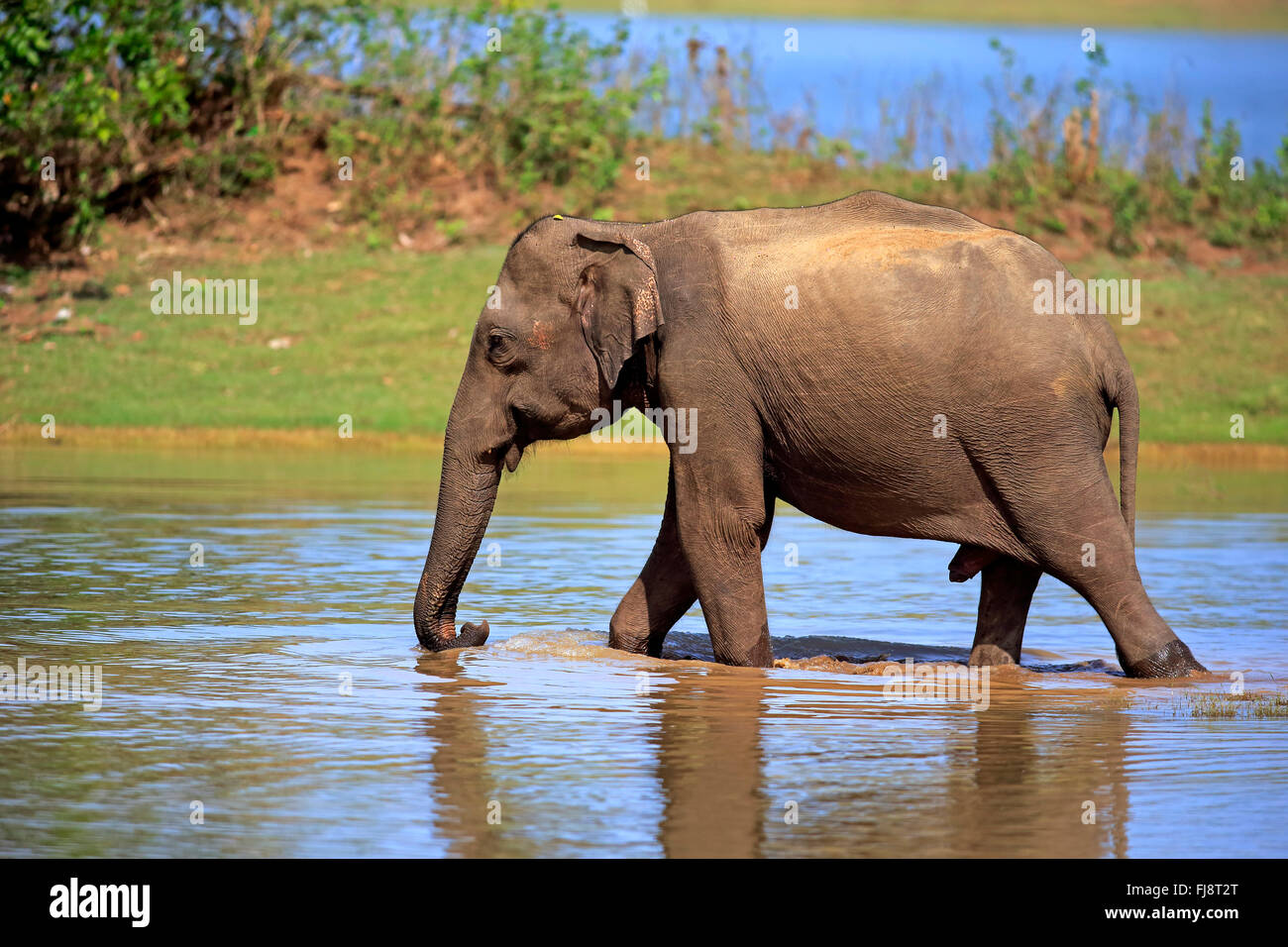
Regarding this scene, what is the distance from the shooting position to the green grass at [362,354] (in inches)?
893

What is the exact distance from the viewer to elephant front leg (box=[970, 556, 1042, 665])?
30.8ft

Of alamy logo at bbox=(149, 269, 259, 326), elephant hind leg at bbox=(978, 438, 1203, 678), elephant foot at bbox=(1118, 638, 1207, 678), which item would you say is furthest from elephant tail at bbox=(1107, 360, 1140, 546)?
alamy logo at bbox=(149, 269, 259, 326)

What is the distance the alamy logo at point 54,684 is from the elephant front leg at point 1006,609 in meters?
3.97

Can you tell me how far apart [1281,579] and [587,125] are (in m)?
18.3

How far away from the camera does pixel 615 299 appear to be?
9078 mm

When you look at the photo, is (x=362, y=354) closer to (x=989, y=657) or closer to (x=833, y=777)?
(x=989, y=657)

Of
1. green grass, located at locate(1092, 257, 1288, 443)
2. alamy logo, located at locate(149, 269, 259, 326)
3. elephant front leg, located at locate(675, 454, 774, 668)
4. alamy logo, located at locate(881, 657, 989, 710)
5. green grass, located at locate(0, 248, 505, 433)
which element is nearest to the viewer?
alamy logo, located at locate(881, 657, 989, 710)

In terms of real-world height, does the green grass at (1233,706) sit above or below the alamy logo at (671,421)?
below

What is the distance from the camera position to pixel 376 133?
29.6m

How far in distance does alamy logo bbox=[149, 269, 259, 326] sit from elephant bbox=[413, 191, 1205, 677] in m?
16.8

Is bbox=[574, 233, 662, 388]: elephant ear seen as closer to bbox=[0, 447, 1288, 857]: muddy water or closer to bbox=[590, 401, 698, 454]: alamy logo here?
bbox=[590, 401, 698, 454]: alamy logo
